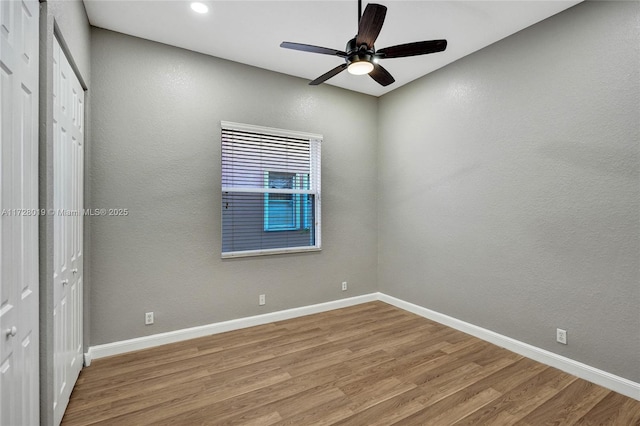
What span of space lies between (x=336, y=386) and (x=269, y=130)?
271cm

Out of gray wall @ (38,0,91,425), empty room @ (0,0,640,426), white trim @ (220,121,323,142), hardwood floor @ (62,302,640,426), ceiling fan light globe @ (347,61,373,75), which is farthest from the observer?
white trim @ (220,121,323,142)

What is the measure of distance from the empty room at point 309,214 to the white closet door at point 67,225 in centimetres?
3

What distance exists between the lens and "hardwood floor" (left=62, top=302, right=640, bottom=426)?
205 centimetres

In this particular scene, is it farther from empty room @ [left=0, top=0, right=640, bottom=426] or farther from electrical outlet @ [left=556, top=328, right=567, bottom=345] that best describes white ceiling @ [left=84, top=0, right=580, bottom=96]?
electrical outlet @ [left=556, top=328, right=567, bottom=345]

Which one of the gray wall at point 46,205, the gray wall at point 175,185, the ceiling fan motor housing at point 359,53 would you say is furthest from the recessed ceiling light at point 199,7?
the ceiling fan motor housing at point 359,53

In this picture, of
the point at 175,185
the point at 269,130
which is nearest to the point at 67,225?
the point at 175,185

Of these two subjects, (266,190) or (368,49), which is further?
(266,190)

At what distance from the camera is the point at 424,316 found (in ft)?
12.8

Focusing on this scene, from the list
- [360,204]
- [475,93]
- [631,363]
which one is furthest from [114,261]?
[631,363]

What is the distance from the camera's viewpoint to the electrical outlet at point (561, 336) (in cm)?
264

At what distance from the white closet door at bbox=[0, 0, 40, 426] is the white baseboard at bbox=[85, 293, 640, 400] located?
1.58m

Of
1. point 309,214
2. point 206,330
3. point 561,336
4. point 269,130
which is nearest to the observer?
point 561,336

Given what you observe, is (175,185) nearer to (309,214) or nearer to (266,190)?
(266,190)

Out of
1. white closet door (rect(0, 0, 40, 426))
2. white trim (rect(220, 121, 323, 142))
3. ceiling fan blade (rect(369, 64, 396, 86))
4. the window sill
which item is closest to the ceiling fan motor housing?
ceiling fan blade (rect(369, 64, 396, 86))
